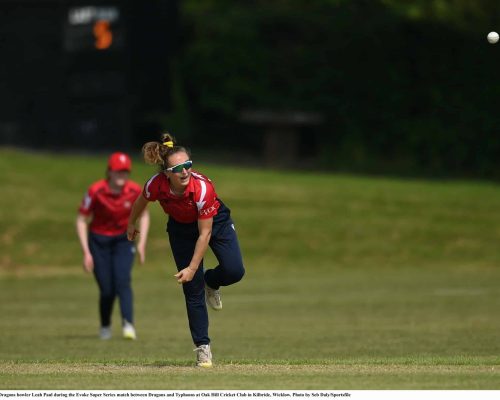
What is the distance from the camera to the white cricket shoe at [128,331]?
15062 mm

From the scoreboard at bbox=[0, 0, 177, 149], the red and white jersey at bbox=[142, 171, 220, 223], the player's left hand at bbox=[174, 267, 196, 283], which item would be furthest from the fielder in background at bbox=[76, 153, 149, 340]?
the scoreboard at bbox=[0, 0, 177, 149]

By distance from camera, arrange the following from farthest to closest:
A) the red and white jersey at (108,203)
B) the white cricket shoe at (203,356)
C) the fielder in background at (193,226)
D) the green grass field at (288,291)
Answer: the red and white jersey at (108,203)
the white cricket shoe at (203,356)
the fielder in background at (193,226)
the green grass field at (288,291)

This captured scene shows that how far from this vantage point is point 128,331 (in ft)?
49.5

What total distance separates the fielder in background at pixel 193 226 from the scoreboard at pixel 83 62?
22.4 meters

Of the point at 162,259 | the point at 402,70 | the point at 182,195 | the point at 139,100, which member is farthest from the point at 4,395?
the point at 402,70

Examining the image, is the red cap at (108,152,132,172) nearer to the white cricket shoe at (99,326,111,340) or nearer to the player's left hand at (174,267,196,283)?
the white cricket shoe at (99,326,111,340)

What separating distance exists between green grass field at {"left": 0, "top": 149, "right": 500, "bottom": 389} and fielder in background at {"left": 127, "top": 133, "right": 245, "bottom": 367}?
535mm

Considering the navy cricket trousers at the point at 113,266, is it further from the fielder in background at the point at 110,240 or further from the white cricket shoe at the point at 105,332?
the white cricket shoe at the point at 105,332

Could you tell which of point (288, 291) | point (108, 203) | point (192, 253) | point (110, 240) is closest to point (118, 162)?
point (108, 203)

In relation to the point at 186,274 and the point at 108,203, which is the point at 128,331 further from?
the point at 186,274

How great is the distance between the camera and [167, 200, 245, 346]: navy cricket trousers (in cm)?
1045

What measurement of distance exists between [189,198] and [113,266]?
17.5ft

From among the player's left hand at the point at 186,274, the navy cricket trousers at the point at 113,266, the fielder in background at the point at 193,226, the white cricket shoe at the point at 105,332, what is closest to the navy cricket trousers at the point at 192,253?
the fielder in background at the point at 193,226

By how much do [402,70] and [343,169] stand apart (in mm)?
3734
